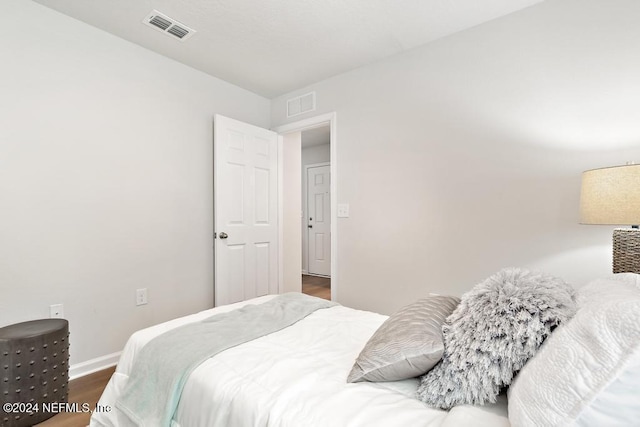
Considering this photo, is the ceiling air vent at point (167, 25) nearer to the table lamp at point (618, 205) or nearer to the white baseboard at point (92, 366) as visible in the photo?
the white baseboard at point (92, 366)

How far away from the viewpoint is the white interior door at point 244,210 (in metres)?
2.86

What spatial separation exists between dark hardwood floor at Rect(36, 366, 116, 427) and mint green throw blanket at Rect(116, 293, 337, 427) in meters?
0.70

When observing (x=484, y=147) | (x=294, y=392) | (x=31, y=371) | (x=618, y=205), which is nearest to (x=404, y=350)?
(x=294, y=392)

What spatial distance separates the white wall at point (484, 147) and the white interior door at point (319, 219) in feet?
8.48

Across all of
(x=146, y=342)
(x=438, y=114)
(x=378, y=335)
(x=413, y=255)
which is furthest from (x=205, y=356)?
(x=438, y=114)

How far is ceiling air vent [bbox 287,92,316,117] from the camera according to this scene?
3.15 meters

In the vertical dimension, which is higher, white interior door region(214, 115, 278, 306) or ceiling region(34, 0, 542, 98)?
ceiling region(34, 0, 542, 98)

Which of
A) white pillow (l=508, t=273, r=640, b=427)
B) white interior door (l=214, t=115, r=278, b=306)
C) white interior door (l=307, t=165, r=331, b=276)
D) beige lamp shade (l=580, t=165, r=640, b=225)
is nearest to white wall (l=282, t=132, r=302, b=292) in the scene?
white interior door (l=214, t=115, r=278, b=306)

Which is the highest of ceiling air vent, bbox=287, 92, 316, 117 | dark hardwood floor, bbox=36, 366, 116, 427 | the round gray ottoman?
ceiling air vent, bbox=287, 92, 316, 117

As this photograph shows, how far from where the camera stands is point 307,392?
3.07 feet

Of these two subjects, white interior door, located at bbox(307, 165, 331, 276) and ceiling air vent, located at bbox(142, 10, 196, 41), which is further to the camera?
white interior door, located at bbox(307, 165, 331, 276)

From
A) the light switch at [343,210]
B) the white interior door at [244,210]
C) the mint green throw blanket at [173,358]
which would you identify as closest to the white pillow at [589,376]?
the mint green throw blanket at [173,358]

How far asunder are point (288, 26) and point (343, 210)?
1.58 meters

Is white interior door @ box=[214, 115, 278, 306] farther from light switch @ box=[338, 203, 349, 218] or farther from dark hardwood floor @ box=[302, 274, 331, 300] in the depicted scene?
dark hardwood floor @ box=[302, 274, 331, 300]
